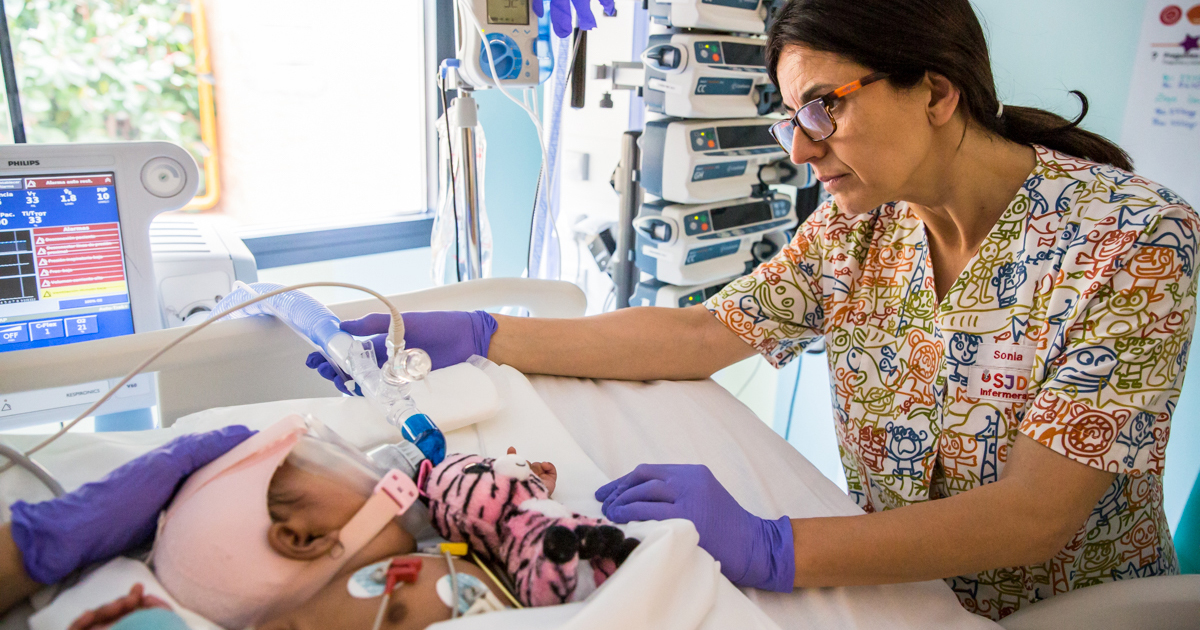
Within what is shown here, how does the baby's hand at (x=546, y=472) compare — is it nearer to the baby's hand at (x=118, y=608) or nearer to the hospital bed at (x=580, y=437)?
the hospital bed at (x=580, y=437)

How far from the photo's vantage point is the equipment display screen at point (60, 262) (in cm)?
126

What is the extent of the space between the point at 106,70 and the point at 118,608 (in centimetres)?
217

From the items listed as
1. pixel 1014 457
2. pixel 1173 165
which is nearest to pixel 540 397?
pixel 1014 457

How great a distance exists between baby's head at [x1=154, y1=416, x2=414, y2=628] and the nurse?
327 millimetres

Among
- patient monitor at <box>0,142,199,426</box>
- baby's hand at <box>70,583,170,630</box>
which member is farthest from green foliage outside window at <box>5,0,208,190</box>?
baby's hand at <box>70,583,170,630</box>

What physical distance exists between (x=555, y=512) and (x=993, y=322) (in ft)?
2.38

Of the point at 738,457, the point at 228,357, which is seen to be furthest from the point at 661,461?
the point at 228,357

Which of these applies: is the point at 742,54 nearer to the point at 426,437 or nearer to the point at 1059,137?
the point at 1059,137

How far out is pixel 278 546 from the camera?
0.78 m

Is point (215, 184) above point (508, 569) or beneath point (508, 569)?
above

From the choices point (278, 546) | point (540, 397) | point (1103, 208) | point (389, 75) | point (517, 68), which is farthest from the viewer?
point (389, 75)

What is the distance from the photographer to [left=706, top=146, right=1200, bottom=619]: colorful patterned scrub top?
0.94m

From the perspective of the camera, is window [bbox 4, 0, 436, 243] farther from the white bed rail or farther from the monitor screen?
the white bed rail

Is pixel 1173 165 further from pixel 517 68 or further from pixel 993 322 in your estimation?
pixel 517 68
